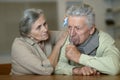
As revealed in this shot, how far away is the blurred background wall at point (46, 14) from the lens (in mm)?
4434

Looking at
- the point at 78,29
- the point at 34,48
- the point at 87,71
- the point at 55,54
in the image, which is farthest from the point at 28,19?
the point at 87,71

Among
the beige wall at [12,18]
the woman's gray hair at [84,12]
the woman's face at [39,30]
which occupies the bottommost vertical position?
the beige wall at [12,18]

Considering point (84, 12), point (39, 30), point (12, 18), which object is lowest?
point (12, 18)

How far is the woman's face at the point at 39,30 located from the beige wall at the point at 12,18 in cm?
258

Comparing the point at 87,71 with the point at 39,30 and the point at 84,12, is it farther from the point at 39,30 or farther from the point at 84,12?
the point at 39,30

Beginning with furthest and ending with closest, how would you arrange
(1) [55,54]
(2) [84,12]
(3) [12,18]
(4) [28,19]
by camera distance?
(3) [12,18], (4) [28,19], (1) [55,54], (2) [84,12]

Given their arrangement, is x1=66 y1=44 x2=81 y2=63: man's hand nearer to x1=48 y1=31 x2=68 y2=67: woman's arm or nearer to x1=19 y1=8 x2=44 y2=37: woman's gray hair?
x1=48 y1=31 x2=68 y2=67: woman's arm

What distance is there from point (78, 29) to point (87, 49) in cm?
16

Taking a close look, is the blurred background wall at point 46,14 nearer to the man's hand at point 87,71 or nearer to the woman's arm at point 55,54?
the woman's arm at point 55,54

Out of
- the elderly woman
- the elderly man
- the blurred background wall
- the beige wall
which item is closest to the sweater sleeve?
the elderly man

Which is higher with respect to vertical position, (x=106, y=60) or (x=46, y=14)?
(x=106, y=60)

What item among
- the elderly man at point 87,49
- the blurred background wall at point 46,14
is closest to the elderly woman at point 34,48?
the elderly man at point 87,49

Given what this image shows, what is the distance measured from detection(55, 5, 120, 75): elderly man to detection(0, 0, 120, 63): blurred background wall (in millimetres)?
2785

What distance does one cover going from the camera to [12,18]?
447cm
